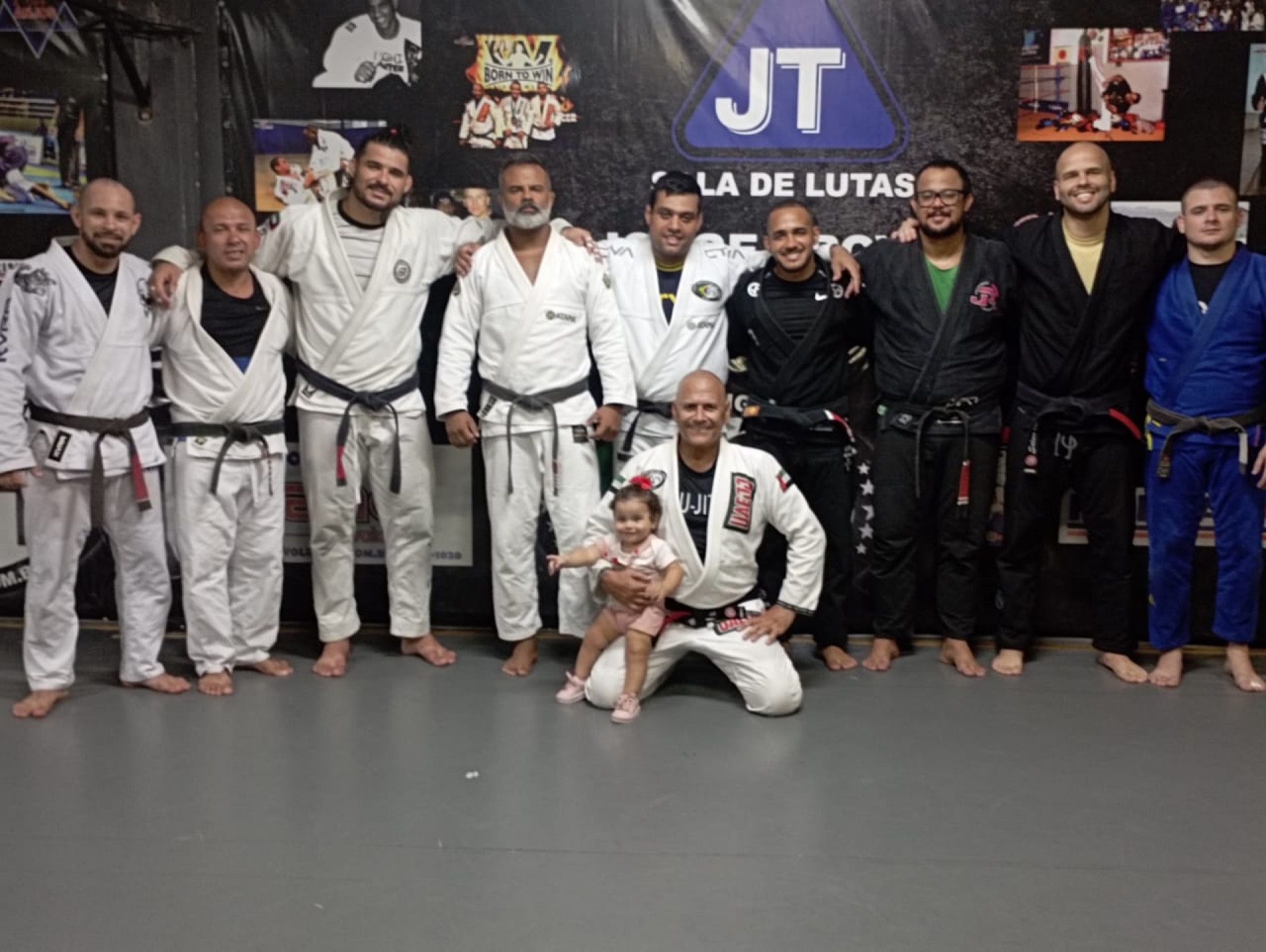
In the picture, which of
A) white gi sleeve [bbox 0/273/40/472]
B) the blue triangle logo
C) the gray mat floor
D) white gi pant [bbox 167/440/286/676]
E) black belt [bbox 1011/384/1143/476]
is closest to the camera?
the gray mat floor

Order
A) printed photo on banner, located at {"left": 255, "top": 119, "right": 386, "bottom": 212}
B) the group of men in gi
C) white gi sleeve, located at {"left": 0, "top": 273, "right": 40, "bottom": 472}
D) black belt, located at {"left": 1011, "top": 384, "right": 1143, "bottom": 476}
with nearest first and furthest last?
white gi sleeve, located at {"left": 0, "top": 273, "right": 40, "bottom": 472} → the group of men in gi → black belt, located at {"left": 1011, "top": 384, "right": 1143, "bottom": 476} → printed photo on banner, located at {"left": 255, "top": 119, "right": 386, "bottom": 212}

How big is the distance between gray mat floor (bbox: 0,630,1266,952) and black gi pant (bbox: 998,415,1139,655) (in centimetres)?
23

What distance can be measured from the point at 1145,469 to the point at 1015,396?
0.48 metres

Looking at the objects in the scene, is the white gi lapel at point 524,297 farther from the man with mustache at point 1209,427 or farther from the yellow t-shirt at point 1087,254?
the man with mustache at point 1209,427

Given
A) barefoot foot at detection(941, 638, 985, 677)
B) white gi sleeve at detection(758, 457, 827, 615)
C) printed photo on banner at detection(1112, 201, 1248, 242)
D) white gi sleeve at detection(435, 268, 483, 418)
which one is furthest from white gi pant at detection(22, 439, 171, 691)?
printed photo on banner at detection(1112, 201, 1248, 242)

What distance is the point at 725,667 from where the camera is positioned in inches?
134

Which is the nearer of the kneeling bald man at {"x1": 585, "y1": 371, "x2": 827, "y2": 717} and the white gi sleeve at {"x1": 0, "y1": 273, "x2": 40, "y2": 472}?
the white gi sleeve at {"x1": 0, "y1": 273, "x2": 40, "y2": 472}

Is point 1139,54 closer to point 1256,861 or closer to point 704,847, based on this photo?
point 1256,861

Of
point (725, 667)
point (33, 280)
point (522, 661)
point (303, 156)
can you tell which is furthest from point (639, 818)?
point (303, 156)

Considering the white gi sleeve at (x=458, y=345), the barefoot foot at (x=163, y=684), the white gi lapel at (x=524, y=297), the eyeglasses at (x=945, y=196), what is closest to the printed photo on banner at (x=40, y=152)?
the white gi sleeve at (x=458, y=345)

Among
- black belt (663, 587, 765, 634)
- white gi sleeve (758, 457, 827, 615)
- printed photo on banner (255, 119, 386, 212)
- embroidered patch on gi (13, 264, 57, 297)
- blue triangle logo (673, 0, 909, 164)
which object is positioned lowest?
black belt (663, 587, 765, 634)

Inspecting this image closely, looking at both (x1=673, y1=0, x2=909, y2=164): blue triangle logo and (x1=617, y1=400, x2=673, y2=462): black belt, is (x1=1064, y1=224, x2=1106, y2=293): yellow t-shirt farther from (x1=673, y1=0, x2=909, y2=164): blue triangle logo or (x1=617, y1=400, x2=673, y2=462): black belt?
(x1=617, y1=400, x2=673, y2=462): black belt

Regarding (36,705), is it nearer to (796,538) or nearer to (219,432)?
(219,432)

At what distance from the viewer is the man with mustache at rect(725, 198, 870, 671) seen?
3.69 m
